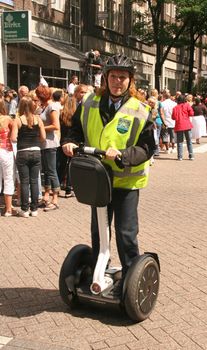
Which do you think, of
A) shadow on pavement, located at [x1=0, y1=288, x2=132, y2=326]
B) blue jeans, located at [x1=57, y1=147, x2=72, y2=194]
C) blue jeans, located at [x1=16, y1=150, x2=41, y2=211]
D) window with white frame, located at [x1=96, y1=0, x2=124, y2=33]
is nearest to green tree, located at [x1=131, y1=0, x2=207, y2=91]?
window with white frame, located at [x1=96, y1=0, x2=124, y2=33]

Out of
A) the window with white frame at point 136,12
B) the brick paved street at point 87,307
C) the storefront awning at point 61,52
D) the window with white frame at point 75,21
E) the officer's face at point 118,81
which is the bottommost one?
the brick paved street at point 87,307

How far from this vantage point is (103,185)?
359 centimetres

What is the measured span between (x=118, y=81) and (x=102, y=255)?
1.27 m

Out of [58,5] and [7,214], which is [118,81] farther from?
[58,5]

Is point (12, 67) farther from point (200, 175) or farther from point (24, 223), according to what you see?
point (24, 223)

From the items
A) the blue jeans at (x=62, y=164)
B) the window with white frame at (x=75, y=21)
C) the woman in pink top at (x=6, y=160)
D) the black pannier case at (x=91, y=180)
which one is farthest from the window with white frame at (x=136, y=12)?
the black pannier case at (x=91, y=180)

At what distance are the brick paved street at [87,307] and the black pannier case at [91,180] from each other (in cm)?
97

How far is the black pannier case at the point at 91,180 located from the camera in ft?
11.7

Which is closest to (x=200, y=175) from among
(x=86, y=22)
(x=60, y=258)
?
(x=60, y=258)

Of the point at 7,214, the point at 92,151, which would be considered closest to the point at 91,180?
the point at 92,151

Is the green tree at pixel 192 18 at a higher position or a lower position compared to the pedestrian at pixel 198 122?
higher

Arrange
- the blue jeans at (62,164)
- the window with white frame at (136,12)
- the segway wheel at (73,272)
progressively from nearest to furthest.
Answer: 1. the segway wheel at (73,272)
2. the blue jeans at (62,164)
3. the window with white frame at (136,12)

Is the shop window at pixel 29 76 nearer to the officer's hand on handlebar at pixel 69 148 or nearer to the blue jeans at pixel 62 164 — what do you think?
the blue jeans at pixel 62 164

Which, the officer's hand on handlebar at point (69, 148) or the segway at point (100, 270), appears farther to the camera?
the officer's hand on handlebar at point (69, 148)
